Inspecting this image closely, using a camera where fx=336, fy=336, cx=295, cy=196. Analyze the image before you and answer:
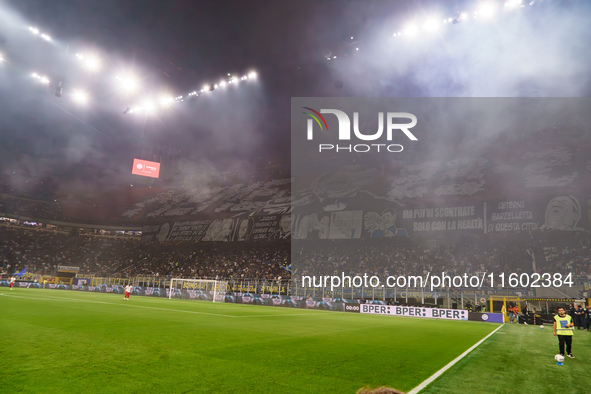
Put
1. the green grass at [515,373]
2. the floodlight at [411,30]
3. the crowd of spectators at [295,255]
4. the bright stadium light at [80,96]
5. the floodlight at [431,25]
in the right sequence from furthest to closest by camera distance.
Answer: the crowd of spectators at [295,255], the bright stadium light at [80,96], the floodlight at [411,30], the floodlight at [431,25], the green grass at [515,373]

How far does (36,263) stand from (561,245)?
81.6 meters

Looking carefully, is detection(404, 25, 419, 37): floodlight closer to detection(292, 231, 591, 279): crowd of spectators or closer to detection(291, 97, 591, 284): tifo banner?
detection(291, 97, 591, 284): tifo banner

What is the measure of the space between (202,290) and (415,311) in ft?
77.3

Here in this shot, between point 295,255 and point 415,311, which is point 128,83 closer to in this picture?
point 295,255

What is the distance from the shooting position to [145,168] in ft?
138

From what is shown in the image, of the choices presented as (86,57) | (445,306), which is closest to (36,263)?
(86,57)

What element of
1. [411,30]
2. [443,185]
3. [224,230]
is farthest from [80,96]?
[443,185]

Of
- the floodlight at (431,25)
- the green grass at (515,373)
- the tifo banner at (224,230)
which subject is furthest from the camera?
the tifo banner at (224,230)

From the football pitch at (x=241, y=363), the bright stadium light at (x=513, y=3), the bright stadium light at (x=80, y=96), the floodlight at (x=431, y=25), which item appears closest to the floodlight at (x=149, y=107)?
the bright stadium light at (x=80, y=96)

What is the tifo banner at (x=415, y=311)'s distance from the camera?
92.6 feet

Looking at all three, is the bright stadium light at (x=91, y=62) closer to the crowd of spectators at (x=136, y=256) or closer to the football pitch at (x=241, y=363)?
the football pitch at (x=241, y=363)

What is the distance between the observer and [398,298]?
32.0 meters

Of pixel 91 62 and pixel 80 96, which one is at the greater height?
pixel 91 62

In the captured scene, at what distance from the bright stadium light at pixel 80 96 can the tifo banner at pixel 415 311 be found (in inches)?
1358
